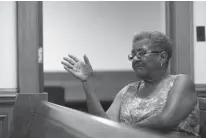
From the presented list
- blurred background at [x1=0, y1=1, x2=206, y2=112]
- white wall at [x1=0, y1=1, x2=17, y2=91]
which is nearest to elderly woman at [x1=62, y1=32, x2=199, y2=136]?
white wall at [x1=0, y1=1, x2=17, y2=91]

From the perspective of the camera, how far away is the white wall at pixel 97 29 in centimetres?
623

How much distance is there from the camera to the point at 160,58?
1.79 meters

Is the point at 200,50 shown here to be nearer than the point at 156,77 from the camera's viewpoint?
No

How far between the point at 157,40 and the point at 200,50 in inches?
59.0

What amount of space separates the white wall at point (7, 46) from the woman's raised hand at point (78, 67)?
1.30m

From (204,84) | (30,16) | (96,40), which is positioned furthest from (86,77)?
(96,40)

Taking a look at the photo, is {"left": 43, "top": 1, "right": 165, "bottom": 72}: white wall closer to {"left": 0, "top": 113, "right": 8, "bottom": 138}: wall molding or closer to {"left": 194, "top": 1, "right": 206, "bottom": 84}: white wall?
{"left": 194, "top": 1, "right": 206, "bottom": 84}: white wall

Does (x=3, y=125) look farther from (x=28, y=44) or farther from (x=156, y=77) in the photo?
(x=156, y=77)

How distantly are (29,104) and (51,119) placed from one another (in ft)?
2.35

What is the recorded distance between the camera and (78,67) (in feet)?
5.96

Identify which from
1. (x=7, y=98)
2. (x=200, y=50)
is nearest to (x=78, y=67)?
(x=7, y=98)

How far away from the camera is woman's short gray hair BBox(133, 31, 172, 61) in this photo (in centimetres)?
179

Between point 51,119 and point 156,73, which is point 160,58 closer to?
point 156,73

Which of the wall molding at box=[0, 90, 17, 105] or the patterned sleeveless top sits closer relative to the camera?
the patterned sleeveless top
